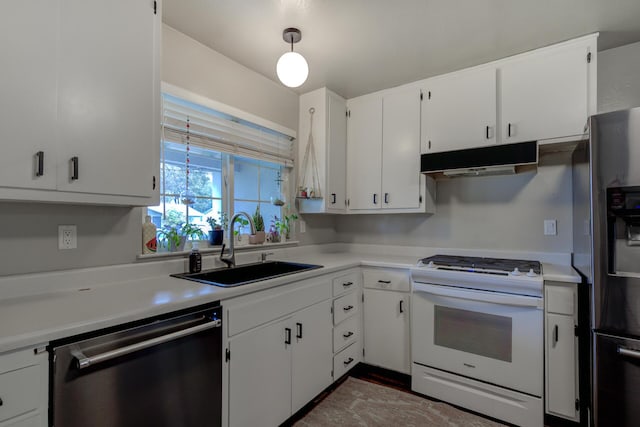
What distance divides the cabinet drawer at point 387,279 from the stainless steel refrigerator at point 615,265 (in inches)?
42.0

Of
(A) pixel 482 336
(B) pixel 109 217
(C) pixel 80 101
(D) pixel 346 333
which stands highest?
(C) pixel 80 101

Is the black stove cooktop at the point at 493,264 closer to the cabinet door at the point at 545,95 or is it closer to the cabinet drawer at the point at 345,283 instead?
the cabinet drawer at the point at 345,283

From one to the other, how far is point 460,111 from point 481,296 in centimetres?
140

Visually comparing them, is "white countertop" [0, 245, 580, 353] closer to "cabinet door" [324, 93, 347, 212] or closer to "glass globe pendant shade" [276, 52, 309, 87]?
"cabinet door" [324, 93, 347, 212]

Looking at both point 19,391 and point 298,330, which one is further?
point 298,330

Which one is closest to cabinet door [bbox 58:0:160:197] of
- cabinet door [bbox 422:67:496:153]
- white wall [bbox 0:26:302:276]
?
white wall [bbox 0:26:302:276]

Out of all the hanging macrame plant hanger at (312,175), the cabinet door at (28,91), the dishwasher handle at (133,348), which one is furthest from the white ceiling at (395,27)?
the dishwasher handle at (133,348)

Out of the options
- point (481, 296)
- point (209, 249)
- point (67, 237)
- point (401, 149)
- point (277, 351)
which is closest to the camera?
point (67, 237)

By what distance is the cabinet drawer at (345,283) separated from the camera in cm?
227

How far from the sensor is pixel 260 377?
5.42 feet

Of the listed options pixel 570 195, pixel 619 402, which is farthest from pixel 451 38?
pixel 619 402

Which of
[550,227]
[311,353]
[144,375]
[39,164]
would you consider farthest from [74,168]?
[550,227]

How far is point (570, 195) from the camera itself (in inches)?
91.4

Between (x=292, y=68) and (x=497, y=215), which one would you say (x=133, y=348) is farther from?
(x=497, y=215)
